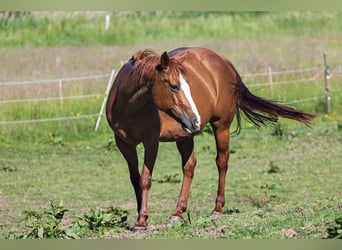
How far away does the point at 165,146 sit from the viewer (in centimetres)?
1288

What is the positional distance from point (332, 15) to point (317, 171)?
9336 mm

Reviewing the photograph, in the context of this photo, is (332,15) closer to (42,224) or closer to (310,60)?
(310,60)

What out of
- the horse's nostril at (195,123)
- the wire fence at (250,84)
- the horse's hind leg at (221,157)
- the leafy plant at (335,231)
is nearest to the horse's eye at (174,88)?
the horse's nostril at (195,123)

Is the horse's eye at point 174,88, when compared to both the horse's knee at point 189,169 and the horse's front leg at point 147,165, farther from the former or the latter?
the horse's knee at point 189,169

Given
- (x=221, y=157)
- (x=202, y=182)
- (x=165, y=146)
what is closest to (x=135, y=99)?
(x=221, y=157)

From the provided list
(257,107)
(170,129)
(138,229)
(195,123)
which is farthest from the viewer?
(257,107)

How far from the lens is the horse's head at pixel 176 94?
6453mm

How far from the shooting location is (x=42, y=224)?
613cm

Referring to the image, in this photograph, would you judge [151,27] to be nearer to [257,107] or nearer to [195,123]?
[257,107]

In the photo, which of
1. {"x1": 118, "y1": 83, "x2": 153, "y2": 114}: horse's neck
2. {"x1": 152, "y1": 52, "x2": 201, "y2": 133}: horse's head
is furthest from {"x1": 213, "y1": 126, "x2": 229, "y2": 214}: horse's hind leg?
{"x1": 152, "y1": 52, "x2": 201, "y2": 133}: horse's head

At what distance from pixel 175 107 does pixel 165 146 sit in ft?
20.9

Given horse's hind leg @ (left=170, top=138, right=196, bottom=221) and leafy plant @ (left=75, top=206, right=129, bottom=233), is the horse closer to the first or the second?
horse's hind leg @ (left=170, top=138, right=196, bottom=221)

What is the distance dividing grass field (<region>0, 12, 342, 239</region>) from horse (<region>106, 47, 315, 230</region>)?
0.48 metres

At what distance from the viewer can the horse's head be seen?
645 cm
